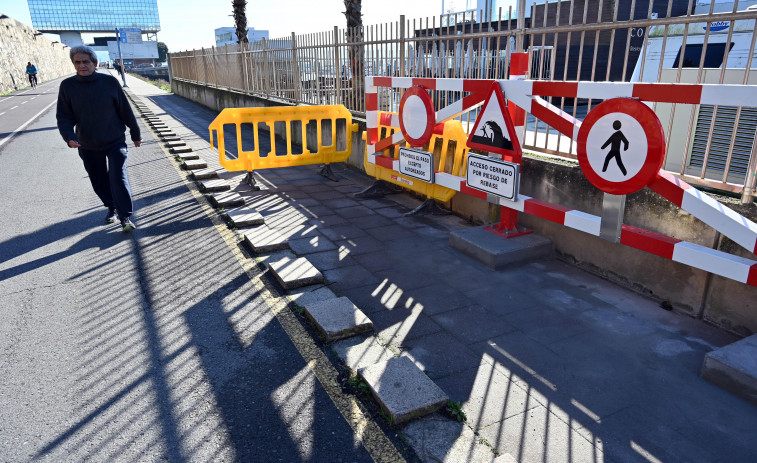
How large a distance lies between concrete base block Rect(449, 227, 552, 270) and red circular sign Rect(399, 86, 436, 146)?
1253 mm

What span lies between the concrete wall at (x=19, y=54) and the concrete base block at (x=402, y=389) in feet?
147

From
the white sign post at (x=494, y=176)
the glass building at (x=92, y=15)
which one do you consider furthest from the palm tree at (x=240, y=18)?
the glass building at (x=92, y=15)

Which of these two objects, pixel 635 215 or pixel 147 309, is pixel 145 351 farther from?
pixel 635 215

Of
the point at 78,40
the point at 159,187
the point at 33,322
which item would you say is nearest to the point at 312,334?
the point at 33,322

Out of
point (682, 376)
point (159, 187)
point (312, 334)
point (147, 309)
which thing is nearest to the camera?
point (682, 376)

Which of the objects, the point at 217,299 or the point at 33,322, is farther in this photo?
the point at 217,299

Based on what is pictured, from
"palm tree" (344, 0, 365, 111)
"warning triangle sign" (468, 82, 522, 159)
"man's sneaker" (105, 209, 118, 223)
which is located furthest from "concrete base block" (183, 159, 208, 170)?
"warning triangle sign" (468, 82, 522, 159)

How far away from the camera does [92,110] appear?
17.1 feet

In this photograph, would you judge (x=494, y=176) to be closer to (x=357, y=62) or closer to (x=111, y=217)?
(x=111, y=217)

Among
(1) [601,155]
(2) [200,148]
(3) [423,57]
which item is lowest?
(2) [200,148]

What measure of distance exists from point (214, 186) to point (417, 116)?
3391 millimetres

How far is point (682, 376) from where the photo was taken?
2.96 m

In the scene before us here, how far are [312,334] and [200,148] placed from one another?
9034 mm

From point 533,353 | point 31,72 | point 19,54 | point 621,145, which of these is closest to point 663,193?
point 621,145
